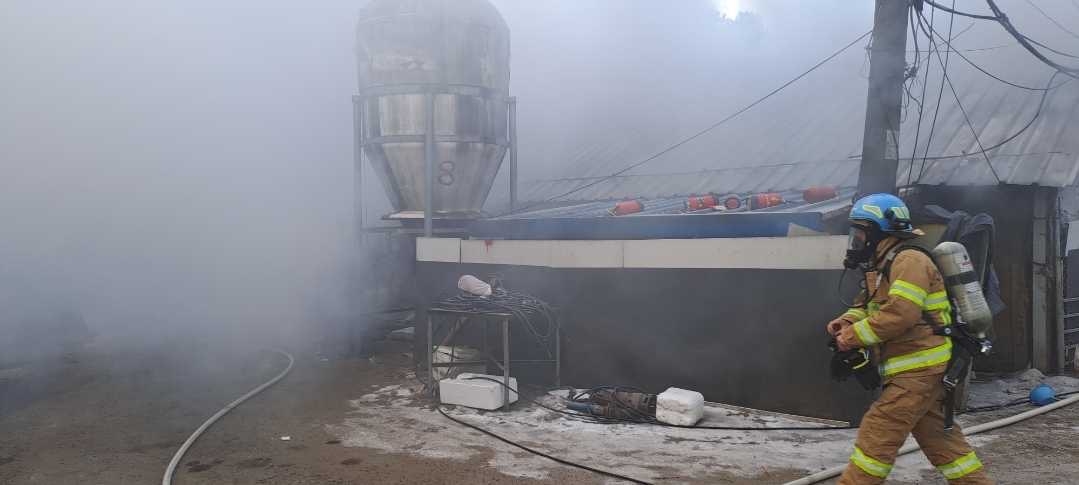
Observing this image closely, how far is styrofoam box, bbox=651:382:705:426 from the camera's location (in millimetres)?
6758

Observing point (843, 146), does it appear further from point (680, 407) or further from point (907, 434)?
point (907, 434)

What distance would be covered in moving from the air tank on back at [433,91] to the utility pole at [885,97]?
575 centimetres

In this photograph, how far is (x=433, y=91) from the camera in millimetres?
10492

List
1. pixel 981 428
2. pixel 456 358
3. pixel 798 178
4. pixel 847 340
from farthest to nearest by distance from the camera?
pixel 798 178 < pixel 456 358 < pixel 981 428 < pixel 847 340

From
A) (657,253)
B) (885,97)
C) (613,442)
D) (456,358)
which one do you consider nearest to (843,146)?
(885,97)

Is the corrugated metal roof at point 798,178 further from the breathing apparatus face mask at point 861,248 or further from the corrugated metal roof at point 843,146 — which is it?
the breathing apparatus face mask at point 861,248

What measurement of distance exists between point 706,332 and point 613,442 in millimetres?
Result: 1810

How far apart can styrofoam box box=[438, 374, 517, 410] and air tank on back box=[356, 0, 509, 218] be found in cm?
393

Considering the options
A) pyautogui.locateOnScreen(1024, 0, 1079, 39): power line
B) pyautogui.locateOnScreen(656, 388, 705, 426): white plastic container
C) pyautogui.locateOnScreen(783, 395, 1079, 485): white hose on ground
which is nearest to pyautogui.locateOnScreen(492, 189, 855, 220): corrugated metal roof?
pyautogui.locateOnScreen(656, 388, 705, 426): white plastic container

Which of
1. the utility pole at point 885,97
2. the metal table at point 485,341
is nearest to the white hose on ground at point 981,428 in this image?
the utility pole at point 885,97

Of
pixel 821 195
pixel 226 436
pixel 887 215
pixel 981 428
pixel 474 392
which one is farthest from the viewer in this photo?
pixel 821 195

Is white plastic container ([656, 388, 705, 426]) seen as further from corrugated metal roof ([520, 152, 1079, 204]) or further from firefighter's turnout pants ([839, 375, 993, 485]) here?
corrugated metal roof ([520, 152, 1079, 204])

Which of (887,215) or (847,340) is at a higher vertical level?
(887,215)

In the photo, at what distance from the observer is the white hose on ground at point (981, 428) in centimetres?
478
